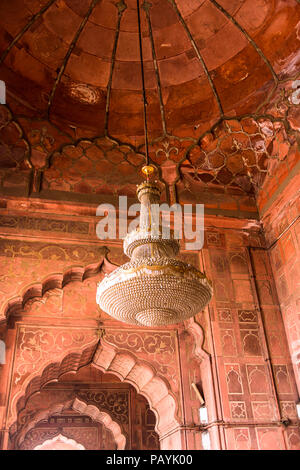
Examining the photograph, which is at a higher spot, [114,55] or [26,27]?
[114,55]

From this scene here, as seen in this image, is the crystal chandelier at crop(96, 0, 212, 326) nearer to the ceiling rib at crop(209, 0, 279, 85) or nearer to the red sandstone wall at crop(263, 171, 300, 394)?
the red sandstone wall at crop(263, 171, 300, 394)

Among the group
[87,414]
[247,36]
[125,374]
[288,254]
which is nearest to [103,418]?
[87,414]

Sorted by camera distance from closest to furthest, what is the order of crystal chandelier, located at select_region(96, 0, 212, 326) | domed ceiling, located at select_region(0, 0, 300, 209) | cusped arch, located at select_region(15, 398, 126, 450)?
crystal chandelier, located at select_region(96, 0, 212, 326), domed ceiling, located at select_region(0, 0, 300, 209), cusped arch, located at select_region(15, 398, 126, 450)

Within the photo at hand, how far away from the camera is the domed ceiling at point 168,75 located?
525 centimetres

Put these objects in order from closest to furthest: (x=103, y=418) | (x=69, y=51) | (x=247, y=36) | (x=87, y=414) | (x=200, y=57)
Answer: (x=247, y=36), (x=69, y=51), (x=200, y=57), (x=103, y=418), (x=87, y=414)

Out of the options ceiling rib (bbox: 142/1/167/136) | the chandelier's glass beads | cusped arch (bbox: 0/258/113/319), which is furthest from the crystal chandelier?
ceiling rib (bbox: 142/1/167/136)

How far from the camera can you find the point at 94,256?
18.6 ft

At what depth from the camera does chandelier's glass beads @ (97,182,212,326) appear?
10.6 feet

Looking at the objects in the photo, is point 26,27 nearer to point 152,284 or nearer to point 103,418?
point 152,284

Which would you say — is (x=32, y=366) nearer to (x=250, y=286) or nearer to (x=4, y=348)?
(x=4, y=348)

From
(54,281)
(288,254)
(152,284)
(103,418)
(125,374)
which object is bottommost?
(152,284)

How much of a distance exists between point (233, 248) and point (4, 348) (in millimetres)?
3260

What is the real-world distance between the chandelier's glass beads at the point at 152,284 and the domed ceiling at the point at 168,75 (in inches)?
111

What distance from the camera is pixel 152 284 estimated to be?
10.6 ft
